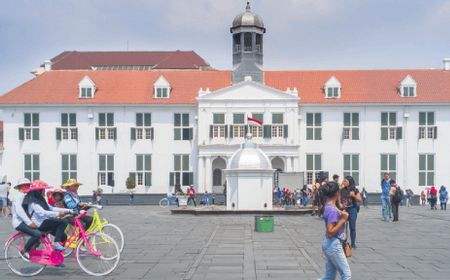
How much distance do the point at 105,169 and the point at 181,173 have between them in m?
6.84

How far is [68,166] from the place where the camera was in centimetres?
6269

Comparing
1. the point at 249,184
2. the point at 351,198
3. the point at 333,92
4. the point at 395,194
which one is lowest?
the point at 249,184

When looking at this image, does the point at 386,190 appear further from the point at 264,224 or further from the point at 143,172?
the point at 143,172

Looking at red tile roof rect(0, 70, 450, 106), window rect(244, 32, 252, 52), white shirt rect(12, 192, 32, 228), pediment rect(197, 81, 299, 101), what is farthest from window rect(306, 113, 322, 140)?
white shirt rect(12, 192, 32, 228)

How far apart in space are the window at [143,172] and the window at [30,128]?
946 cm

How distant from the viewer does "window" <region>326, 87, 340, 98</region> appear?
62.6 meters

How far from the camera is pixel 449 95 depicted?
61.7m

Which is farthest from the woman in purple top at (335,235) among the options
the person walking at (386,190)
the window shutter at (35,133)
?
the window shutter at (35,133)

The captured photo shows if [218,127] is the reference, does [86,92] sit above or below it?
above

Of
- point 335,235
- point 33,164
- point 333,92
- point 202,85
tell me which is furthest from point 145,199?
point 335,235

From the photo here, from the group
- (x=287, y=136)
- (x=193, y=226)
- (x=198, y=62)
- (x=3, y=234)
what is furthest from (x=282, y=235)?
(x=198, y=62)

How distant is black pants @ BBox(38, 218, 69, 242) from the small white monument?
23.6 meters

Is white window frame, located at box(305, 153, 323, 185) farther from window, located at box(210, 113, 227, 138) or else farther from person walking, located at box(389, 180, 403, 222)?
person walking, located at box(389, 180, 403, 222)

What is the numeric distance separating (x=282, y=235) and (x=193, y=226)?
18.6 ft
